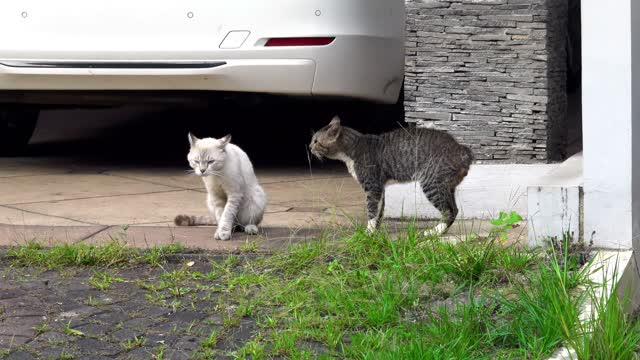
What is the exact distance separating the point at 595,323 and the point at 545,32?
260 centimetres

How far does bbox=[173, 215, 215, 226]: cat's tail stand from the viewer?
17.9ft

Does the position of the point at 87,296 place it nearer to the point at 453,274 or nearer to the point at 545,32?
the point at 453,274

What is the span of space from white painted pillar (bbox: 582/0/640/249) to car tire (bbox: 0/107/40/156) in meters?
4.61

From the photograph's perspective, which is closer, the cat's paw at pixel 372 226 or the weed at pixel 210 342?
the weed at pixel 210 342

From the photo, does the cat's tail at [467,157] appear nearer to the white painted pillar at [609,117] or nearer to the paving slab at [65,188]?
the white painted pillar at [609,117]

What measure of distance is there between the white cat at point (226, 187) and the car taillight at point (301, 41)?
134 cm

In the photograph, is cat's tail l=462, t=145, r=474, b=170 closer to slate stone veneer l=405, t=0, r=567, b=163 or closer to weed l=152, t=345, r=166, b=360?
slate stone veneer l=405, t=0, r=567, b=163

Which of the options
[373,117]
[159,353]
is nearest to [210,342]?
[159,353]

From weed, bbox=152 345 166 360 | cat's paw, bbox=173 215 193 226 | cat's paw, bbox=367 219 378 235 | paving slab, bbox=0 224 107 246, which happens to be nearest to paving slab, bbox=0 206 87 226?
paving slab, bbox=0 224 107 246

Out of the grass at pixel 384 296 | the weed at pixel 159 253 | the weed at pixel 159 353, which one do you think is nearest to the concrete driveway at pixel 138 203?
the weed at pixel 159 253

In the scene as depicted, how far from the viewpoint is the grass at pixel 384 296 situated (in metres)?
3.43

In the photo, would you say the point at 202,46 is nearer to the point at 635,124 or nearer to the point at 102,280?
the point at 102,280

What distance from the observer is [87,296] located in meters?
4.23

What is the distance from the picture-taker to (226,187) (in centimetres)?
533
